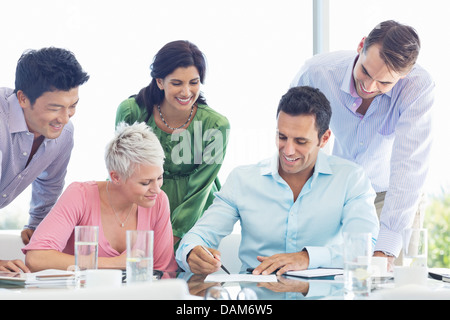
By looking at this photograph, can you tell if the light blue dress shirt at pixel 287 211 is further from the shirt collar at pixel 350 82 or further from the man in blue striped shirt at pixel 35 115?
the man in blue striped shirt at pixel 35 115

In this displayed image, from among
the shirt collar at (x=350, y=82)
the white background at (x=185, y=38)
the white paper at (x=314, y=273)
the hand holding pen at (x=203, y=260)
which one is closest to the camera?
the white paper at (x=314, y=273)

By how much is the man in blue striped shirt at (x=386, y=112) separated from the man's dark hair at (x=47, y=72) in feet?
3.47

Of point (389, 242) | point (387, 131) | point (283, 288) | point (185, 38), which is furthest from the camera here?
point (185, 38)

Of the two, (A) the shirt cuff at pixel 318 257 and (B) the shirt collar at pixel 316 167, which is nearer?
(A) the shirt cuff at pixel 318 257

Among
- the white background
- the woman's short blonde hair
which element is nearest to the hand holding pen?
the woman's short blonde hair

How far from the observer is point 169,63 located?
2.76 metres

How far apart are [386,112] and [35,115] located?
1574 mm

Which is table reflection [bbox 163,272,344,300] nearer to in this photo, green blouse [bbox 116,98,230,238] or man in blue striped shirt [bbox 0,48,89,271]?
green blouse [bbox 116,98,230,238]

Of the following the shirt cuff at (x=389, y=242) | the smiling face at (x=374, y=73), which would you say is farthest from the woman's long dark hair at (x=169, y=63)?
the shirt cuff at (x=389, y=242)

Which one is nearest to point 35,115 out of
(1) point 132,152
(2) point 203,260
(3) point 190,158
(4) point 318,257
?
(1) point 132,152

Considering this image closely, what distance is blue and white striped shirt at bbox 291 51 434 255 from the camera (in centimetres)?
250

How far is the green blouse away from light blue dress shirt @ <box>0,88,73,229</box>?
1.10ft

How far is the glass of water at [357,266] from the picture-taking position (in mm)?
1480

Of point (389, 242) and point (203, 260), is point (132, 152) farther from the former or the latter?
point (389, 242)
